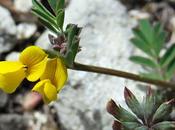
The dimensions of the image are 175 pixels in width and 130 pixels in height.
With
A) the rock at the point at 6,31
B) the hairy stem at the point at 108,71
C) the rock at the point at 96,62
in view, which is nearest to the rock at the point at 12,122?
the rock at the point at 96,62

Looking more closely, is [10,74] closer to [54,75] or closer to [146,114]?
[54,75]

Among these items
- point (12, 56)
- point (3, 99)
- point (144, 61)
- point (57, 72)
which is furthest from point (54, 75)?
point (12, 56)

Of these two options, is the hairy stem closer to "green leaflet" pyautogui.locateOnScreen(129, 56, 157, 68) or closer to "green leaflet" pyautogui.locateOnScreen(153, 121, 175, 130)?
"green leaflet" pyautogui.locateOnScreen(129, 56, 157, 68)

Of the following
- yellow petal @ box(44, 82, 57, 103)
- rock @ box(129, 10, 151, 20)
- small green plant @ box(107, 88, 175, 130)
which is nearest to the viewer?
yellow petal @ box(44, 82, 57, 103)

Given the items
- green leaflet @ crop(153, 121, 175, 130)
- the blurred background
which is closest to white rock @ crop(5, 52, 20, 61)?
the blurred background

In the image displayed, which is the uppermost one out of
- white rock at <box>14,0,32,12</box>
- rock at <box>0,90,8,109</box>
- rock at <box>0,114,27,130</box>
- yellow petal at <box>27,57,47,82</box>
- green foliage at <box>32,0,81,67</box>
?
green foliage at <box>32,0,81,67</box>

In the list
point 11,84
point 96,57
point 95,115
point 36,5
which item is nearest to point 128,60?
point 96,57
